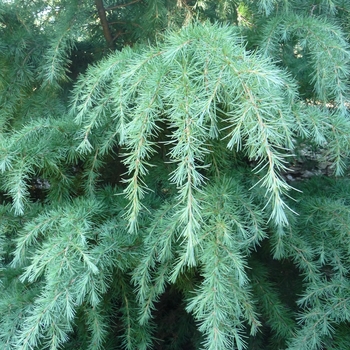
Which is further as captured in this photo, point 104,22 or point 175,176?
point 104,22

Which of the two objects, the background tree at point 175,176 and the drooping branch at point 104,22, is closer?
the background tree at point 175,176

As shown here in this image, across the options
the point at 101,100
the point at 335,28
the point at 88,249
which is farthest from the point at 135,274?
the point at 335,28

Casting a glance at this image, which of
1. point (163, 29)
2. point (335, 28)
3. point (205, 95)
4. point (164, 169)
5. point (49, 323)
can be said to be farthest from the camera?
point (163, 29)

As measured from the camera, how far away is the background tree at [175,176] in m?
0.86

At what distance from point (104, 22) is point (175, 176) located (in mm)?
882

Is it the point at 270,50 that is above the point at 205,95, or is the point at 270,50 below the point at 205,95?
below

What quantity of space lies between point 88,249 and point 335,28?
35.2 inches

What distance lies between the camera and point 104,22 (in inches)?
57.6

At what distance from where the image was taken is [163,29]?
54.3 inches

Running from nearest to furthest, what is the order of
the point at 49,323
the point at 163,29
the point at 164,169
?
the point at 49,323
the point at 164,169
the point at 163,29

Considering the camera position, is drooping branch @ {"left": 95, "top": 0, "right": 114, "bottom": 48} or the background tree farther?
drooping branch @ {"left": 95, "top": 0, "right": 114, "bottom": 48}

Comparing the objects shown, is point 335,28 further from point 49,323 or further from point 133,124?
point 49,323

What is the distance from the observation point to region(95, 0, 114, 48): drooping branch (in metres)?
1.42

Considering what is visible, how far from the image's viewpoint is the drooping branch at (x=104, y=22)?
142cm
